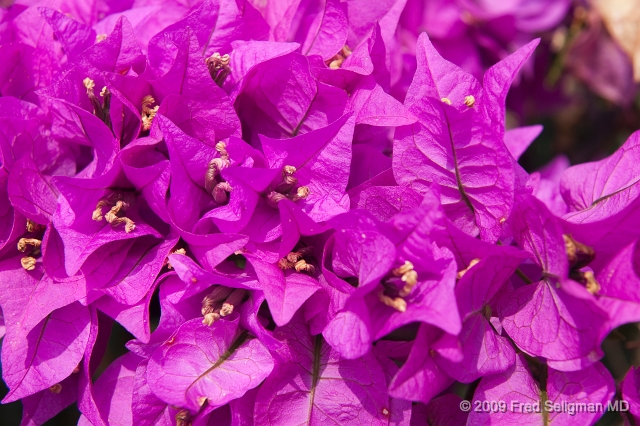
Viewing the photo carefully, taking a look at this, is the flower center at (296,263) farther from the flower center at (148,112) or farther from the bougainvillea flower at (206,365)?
the flower center at (148,112)

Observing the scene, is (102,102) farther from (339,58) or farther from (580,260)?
(580,260)

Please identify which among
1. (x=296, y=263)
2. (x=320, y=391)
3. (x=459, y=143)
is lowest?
(x=320, y=391)

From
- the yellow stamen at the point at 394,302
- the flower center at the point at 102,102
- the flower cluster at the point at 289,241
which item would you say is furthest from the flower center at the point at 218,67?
the yellow stamen at the point at 394,302

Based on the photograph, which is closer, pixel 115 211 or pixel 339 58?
pixel 115 211

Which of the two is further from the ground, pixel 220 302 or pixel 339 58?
pixel 339 58

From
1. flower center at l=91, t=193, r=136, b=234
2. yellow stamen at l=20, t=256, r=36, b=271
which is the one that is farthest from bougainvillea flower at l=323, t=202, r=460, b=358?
yellow stamen at l=20, t=256, r=36, b=271

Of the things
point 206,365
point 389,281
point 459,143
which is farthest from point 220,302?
point 459,143

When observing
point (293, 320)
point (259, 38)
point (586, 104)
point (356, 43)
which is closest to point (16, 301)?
point (293, 320)

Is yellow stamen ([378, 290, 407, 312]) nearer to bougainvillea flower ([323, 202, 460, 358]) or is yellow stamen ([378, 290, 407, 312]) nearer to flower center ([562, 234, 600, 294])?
bougainvillea flower ([323, 202, 460, 358])

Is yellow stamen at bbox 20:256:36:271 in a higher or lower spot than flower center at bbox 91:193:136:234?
lower

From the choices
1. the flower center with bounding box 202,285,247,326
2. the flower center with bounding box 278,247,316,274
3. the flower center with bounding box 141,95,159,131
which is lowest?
the flower center with bounding box 202,285,247,326
